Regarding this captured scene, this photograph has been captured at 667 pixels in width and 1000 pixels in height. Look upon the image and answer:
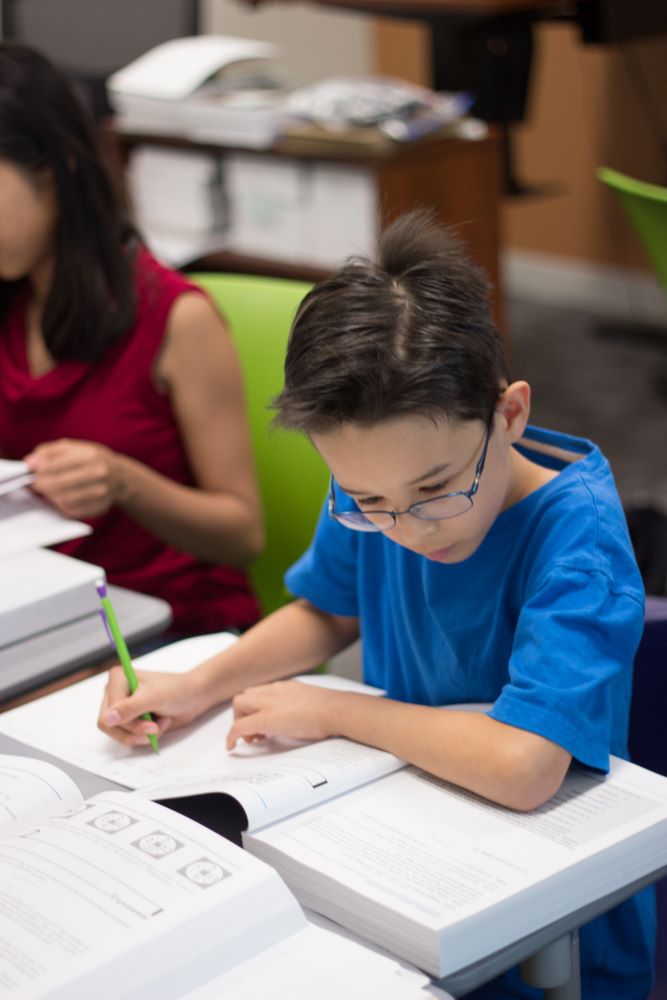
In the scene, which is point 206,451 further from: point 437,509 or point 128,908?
point 128,908

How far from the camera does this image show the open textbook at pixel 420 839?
32.2 inches

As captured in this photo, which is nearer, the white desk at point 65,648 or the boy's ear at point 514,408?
the boy's ear at point 514,408

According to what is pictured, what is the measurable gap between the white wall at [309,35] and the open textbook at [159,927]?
4.67m

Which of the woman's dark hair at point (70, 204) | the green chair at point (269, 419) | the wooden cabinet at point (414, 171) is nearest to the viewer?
the woman's dark hair at point (70, 204)

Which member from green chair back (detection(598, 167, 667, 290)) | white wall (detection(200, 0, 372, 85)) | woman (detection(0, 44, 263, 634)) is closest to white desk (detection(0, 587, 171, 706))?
woman (detection(0, 44, 263, 634))

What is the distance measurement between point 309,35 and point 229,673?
4.60 m

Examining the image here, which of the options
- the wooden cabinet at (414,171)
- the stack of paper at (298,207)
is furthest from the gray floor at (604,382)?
the stack of paper at (298,207)

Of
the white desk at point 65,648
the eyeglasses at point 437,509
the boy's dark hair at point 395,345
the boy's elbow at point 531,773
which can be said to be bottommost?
the white desk at point 65,648

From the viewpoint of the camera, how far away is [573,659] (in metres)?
0.97

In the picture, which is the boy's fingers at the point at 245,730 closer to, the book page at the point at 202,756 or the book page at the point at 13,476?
the book page at the point at 202,756

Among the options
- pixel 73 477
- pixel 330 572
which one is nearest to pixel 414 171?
pixel 73 477

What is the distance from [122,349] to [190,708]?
68cm

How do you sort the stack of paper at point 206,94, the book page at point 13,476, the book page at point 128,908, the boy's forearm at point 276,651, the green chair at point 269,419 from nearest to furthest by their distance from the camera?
the book page at point 128,908 → the boy's forearm at point 276,651 → the book page at point 13,476 → the green chair at point 269,419 → the stack of paper at point 206,94

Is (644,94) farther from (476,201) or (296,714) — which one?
(296,714)
